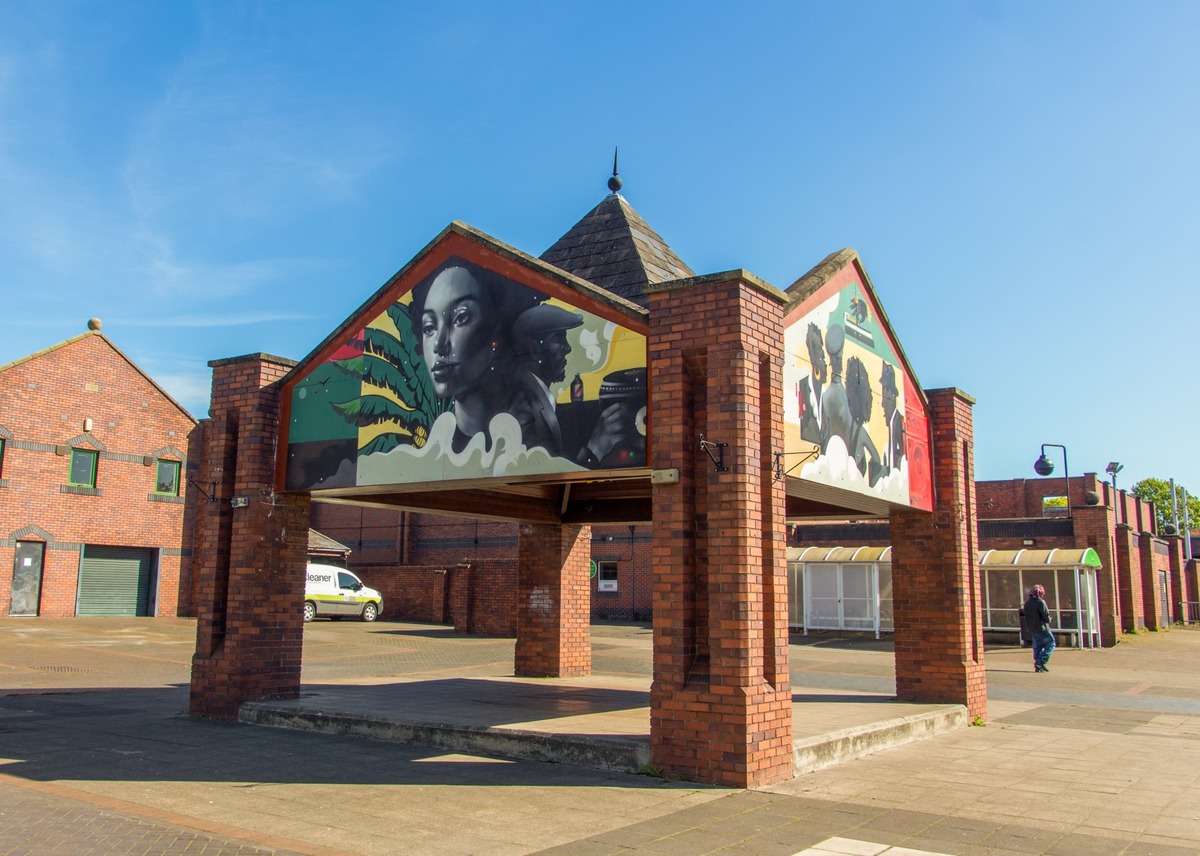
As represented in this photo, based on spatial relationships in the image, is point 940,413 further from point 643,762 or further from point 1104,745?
point 643,762

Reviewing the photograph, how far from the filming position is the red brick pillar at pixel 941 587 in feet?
38.4

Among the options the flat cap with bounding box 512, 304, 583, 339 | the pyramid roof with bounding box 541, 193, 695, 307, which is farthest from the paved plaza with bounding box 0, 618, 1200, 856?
the pyramid roof with bounding box 541, 193, 695, 307

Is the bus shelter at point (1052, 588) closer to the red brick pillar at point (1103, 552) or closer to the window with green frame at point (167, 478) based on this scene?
the red brick pillar at point (1103, 552)

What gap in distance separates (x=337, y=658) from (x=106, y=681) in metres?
4.93

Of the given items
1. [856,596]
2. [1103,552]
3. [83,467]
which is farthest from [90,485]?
[1103,552]

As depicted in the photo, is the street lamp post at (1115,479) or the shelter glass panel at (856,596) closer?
the shelter glass panel at (856,596)

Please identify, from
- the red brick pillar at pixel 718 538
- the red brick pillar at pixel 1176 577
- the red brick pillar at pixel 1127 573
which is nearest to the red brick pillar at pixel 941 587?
the red brick pillar at pixel 718 538

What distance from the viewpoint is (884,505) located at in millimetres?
11289

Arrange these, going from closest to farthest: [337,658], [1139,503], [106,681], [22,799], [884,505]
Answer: [22,799] → [884,505] → [106,681] → [337,658] → [1139,503]

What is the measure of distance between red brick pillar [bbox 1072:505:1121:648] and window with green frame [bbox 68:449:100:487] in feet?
95.0

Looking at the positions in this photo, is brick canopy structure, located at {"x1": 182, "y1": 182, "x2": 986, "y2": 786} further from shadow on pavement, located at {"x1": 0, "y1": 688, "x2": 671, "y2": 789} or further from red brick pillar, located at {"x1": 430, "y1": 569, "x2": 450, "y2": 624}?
red brick pillar, located at {"x1": 430, "y1": 569, "x2": 450, "y2": 624}

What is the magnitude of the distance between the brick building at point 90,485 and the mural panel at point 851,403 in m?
25.2

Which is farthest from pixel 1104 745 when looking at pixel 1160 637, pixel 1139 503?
pixel 1139 503

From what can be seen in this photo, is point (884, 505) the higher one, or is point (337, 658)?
point (884, 505)
